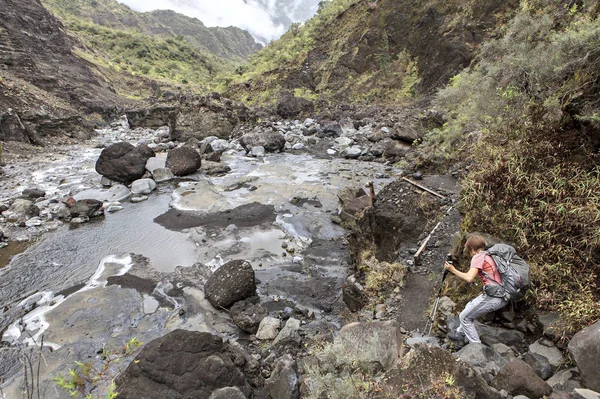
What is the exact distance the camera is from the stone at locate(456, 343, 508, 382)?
120 inches

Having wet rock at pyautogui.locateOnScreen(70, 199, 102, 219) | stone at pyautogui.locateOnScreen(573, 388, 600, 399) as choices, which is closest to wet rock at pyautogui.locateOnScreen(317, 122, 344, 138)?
wet rock at pyautogui.locateOnScreen(70, 199, 102, 219)

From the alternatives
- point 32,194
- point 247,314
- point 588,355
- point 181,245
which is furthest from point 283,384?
point 32,194

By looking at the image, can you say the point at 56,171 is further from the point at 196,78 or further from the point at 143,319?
the point at 196,78

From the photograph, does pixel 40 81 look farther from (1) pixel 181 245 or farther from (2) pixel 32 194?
(1) pixel 181 245

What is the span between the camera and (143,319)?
580 cm

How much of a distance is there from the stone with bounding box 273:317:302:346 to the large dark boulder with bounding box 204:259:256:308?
115 cm

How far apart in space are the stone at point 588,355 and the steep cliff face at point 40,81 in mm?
24176

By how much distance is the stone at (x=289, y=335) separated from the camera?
4.92 metres

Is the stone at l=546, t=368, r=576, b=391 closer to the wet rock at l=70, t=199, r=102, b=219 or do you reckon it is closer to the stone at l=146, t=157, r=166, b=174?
the wet rock at l=70, t=199, r=102, b=219

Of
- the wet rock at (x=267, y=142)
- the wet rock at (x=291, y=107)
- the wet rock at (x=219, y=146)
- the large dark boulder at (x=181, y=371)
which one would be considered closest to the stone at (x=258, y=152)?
the wet rock at (x=267, y=142)

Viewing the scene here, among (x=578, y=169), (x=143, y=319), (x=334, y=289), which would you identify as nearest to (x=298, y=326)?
(x=334, y=289)

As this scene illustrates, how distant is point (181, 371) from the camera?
3.59 metres

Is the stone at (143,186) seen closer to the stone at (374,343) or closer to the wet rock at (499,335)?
the stone at (374,343)

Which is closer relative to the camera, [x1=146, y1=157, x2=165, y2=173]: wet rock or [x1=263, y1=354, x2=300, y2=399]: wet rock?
[x1=263, y1=354, x2=300, y2=399]: wet rock
